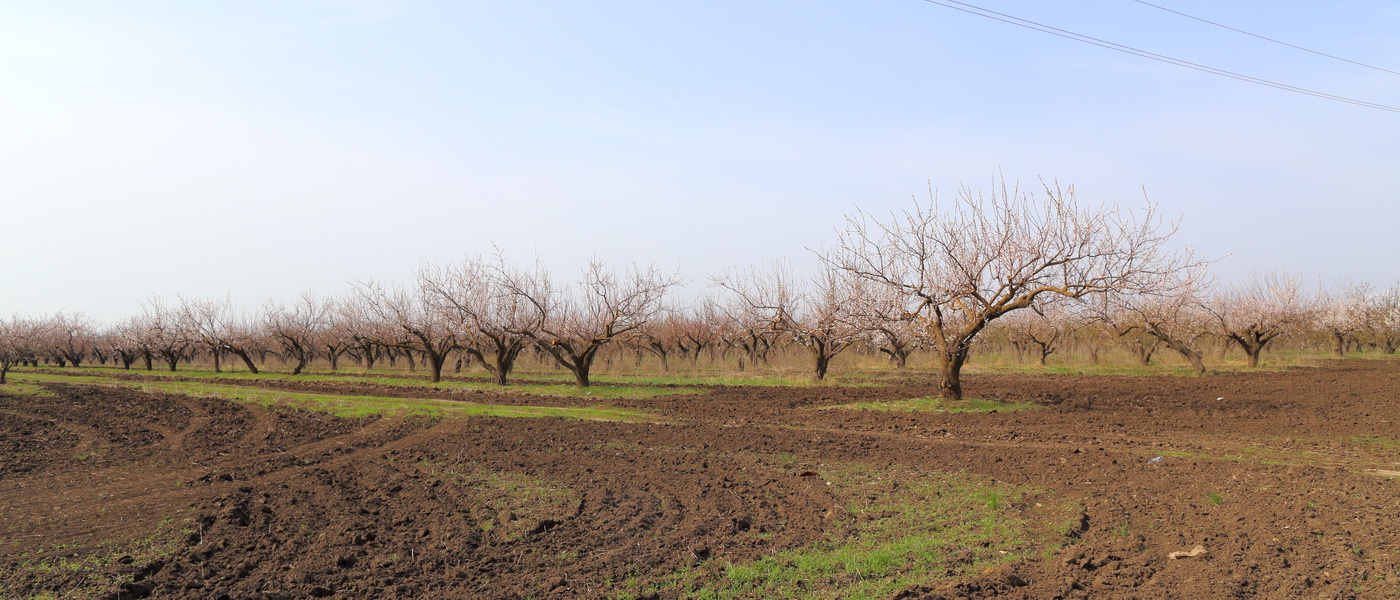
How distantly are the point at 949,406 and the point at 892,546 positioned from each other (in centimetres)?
1189

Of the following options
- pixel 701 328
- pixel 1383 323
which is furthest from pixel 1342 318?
pixel 701 328

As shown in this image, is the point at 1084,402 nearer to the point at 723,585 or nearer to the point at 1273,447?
the point at 1273,447

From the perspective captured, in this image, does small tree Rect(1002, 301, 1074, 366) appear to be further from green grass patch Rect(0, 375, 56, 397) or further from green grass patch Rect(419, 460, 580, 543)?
green grass patch Rect(0, 375, 56, 397)

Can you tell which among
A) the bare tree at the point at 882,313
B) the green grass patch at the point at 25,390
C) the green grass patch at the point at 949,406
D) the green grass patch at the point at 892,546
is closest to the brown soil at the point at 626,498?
the green grass patch at the point at 892,546

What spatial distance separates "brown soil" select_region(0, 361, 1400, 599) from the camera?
5.81 meters

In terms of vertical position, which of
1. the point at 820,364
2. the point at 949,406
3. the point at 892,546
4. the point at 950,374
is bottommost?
the point at 892,546

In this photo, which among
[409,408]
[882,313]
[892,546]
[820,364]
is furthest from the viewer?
[820,364]

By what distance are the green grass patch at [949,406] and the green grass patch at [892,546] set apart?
8.78m

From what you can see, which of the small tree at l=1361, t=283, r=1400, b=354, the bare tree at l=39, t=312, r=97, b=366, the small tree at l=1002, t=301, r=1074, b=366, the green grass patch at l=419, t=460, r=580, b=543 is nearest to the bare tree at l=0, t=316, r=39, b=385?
the bare tree at l=39, t=312, r=97, b=366

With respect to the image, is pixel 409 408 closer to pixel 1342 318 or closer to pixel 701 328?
pixel 701 328

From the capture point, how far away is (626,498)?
8.46 m

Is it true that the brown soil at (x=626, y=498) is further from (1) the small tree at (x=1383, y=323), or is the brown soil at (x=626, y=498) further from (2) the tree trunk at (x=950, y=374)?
(1) the small tree at (x=1383, y=323)

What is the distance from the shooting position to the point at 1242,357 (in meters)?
47.8

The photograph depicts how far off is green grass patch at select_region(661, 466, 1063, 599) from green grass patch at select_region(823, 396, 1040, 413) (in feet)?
28.8
